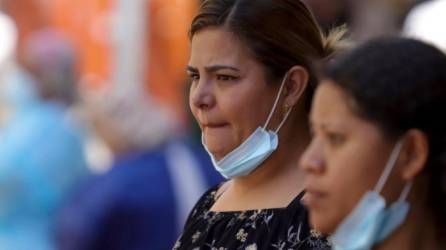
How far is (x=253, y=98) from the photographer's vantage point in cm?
421

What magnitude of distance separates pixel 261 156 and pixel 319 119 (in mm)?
986

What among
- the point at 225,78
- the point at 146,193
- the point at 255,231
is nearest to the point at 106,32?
the point at 146,193

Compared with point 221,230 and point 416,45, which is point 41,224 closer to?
point 221,230

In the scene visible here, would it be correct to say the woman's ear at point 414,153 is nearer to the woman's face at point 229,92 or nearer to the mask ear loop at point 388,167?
the mask ear loop at point 388,167

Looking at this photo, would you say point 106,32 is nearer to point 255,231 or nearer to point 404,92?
point 255,231

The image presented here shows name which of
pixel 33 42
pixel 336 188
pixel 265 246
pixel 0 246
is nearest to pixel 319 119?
pixel 336 188

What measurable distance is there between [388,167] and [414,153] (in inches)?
2.8

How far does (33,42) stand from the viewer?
834 cm

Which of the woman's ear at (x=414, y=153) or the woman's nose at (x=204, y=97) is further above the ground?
the woman's nose at (x=204, y=97)

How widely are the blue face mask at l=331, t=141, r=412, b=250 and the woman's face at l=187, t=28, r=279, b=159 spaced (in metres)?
1.02

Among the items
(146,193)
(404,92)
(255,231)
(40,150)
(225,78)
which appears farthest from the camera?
(40,150)

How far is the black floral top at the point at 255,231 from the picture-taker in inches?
158

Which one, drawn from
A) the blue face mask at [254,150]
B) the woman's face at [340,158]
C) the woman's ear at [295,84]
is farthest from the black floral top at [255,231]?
the woman's face at [340,158]

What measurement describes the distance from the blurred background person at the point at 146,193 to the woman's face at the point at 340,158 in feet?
9.25
